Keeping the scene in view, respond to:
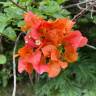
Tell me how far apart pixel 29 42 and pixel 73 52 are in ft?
0.57

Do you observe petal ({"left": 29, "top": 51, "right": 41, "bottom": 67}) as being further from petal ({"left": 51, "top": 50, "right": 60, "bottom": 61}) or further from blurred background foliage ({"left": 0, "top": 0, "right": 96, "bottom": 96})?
blurred background foliage ({"left": 0, "top": 0, "right": 96, "bottom": 96})

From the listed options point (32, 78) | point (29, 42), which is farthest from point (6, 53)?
point (29, 42)

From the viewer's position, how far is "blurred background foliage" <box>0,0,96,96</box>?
5.05ft

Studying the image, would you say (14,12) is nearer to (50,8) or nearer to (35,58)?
(50,8)

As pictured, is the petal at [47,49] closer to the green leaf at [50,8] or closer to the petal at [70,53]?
the petal at [70,53]

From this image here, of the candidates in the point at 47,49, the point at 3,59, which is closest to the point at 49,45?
the point at 47,49

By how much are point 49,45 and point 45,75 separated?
1.47 ft

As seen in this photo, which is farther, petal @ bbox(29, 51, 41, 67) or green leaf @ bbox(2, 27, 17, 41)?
green leaf @ bbox(2, 27, 17, 41)

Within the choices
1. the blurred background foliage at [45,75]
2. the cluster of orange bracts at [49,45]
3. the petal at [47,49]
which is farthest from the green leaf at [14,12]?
A: the petal at [47,49]

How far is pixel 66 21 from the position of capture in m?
1.32

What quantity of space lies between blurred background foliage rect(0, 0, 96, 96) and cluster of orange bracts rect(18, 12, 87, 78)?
0.73 ft

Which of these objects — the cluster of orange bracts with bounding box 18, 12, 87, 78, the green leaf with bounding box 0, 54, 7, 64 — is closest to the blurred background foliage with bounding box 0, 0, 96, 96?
the green leaf with bounding box 0, 54, 7, 64

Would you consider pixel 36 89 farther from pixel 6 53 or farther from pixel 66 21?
pixel 66 21

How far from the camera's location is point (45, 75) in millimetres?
1701
